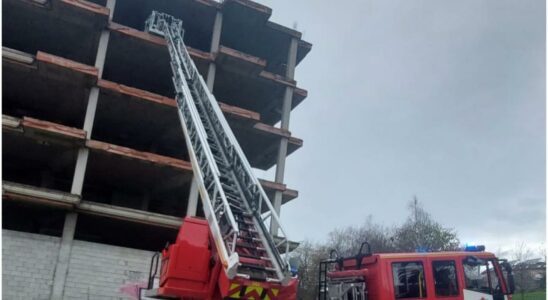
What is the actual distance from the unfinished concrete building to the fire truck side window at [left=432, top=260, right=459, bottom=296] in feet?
24.5

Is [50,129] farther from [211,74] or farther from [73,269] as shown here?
[211,74]

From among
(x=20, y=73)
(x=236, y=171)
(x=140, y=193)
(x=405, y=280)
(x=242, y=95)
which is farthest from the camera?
(x=242, y=95)

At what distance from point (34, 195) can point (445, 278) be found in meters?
13.8

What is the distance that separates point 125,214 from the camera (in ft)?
60.2

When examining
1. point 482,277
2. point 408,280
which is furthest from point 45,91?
point 482,277

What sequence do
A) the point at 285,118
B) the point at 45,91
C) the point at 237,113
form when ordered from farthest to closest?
the point at 285,118, the point at 237,113, the point at 45,91

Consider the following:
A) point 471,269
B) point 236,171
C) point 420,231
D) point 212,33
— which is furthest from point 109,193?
point 420,231

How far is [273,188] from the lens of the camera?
72.4 feet

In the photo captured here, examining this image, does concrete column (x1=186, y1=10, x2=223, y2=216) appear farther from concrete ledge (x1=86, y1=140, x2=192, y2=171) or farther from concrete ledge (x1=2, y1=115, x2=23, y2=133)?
concrete ledge (x1=2, y1=115, x2=23, y2=133)

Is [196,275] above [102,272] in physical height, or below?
below

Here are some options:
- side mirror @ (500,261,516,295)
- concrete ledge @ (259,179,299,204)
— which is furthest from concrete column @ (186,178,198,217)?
side mirror @ (500,261,516,295)

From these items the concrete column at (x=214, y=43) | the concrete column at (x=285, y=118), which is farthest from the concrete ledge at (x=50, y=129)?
the concrete column at (x=285, y=118)

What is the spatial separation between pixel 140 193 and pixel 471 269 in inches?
718

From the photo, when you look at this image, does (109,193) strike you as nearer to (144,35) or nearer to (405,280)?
(144,35)
